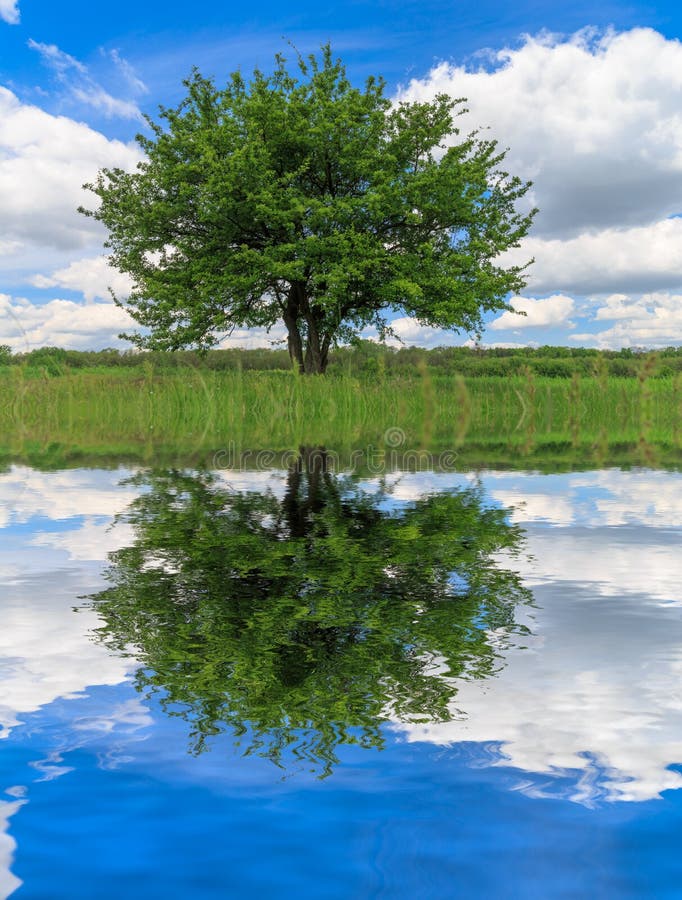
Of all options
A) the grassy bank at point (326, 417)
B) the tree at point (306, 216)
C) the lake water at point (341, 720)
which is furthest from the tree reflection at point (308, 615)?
the tree at point (306, 216)

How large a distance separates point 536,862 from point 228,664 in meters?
1.27

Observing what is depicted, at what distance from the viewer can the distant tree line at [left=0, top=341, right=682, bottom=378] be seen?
19.8 metres

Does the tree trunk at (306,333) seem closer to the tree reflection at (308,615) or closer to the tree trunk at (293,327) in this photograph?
the tree trunk at (293,327)

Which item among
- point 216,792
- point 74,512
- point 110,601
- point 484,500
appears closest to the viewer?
point 216,792

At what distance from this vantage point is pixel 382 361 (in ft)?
63.7

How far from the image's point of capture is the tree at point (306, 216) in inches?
1158

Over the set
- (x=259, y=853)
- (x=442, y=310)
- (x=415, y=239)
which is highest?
(x=415, y=239)

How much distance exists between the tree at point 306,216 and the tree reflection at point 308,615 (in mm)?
23552

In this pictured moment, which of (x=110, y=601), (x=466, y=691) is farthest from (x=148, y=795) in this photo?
(x=110, y=601)

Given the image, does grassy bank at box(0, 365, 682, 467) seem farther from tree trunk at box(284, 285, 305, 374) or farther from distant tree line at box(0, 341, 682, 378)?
tree trunk at box(284, 285, 305, 374)

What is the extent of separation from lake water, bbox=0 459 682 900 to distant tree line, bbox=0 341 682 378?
10913 millimetres

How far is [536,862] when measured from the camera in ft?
5.30

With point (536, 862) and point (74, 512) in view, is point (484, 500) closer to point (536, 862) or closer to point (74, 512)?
point (74, 512)

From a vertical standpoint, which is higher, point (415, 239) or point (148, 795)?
point (415, 239)
